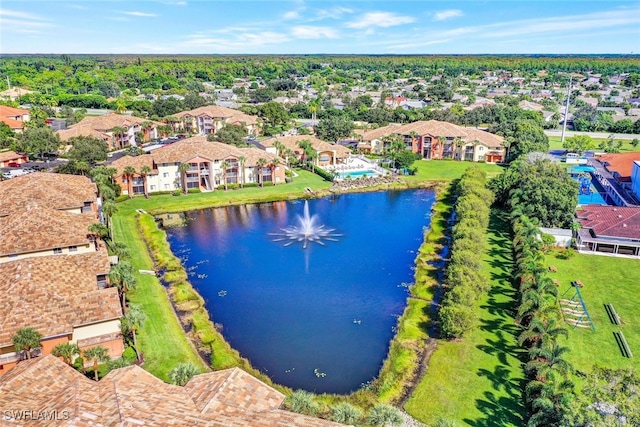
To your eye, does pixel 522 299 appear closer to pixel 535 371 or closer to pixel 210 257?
pixel 535 371

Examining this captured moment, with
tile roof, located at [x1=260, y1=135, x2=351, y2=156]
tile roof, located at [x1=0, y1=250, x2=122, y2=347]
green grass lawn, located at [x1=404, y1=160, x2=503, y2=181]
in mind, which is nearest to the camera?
tile roof, located at [x1=0, y1=250, x2=122, y2=347]

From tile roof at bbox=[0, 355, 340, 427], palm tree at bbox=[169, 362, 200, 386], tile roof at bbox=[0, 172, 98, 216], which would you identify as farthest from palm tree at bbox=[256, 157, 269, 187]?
tile roof at bbox=[0, 355, 340, 427]

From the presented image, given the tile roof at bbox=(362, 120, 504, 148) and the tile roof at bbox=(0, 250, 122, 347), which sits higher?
the tile roof at bbox=(362, 120, 504, 148)

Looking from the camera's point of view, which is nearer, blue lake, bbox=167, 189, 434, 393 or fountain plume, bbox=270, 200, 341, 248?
blue lake, bbox=167, 189, 434, 393

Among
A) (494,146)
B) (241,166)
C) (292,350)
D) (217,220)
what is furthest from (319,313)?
(494,146)

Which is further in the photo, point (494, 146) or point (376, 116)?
point (376, 116)

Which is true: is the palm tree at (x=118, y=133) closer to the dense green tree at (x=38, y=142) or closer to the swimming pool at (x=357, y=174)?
the dense green tree at (x=38, y=142)

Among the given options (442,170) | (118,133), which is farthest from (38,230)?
(442,170)

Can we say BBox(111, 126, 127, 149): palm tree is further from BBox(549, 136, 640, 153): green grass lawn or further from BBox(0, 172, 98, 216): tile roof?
BBox(549, 136, 640, 153): green grass lawn
